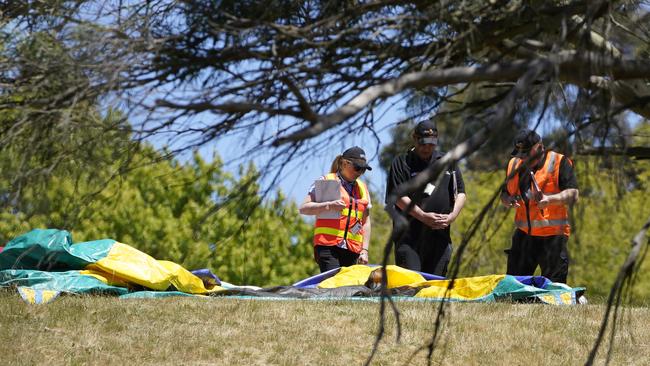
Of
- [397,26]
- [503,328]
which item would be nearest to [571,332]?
[503,328]

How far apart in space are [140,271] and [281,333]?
171 cm

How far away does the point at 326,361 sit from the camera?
7711 millimetres

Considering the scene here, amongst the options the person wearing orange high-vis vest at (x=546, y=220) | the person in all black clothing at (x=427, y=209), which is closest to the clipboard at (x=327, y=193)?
the person in all black clothing at (x=427, y=209)

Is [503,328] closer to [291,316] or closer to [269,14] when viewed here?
[291,316]

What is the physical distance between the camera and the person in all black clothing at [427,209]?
8.93 meters

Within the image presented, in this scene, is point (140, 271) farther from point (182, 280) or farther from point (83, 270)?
point (83, 270)

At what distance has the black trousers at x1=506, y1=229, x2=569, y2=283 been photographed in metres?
9.15

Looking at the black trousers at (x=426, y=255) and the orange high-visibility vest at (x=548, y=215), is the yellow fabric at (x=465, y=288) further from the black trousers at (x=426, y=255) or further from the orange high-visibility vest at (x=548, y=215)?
the orange high-visibility vest at (x=548, y=215)

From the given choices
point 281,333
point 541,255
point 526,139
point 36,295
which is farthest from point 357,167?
point 526,139

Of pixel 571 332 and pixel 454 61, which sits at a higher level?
pixel 454 61

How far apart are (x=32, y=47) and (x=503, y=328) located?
16.1ft

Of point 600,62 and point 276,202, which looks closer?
point 600,62

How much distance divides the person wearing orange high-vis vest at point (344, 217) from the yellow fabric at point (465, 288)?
0.90 meters

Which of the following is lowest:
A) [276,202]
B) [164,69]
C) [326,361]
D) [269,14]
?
[326,361]
